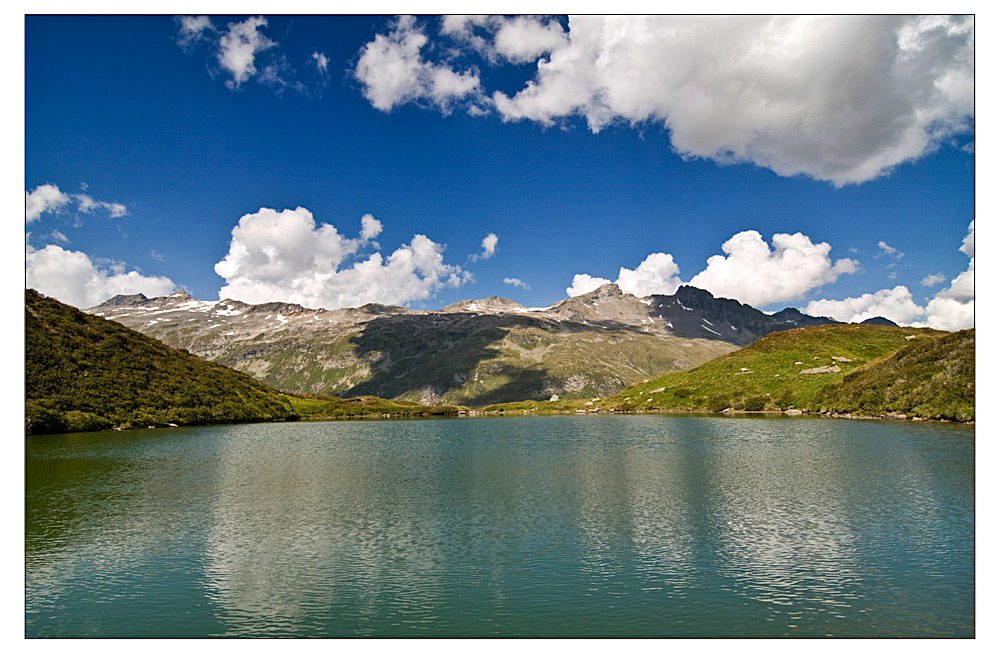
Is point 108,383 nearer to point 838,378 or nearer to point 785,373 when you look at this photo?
point 785,373

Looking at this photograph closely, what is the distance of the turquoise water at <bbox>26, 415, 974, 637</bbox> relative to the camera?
2047cm

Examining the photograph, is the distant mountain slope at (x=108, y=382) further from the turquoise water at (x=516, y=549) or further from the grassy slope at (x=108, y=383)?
the turquoise water at (x=516, y=549)

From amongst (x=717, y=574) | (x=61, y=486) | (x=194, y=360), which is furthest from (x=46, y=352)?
(x=717, y=574)

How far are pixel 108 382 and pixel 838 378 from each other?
172 metres

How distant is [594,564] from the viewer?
84.5 ft

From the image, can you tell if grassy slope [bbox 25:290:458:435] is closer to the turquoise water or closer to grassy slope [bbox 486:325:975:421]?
the turquoise water

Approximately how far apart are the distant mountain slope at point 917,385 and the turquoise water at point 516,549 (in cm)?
3206

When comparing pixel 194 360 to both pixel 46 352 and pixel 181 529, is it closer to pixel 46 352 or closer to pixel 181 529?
pixel 46 352

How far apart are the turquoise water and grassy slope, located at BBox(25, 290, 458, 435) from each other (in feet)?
220

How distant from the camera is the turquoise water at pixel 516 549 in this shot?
20469 millimetres

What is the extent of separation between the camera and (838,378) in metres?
127

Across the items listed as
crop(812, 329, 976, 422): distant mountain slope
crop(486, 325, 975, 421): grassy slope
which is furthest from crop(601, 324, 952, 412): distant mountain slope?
crop(812, 329, 976, 422): distant mountain slope

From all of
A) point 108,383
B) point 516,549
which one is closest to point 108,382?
point 108,383
